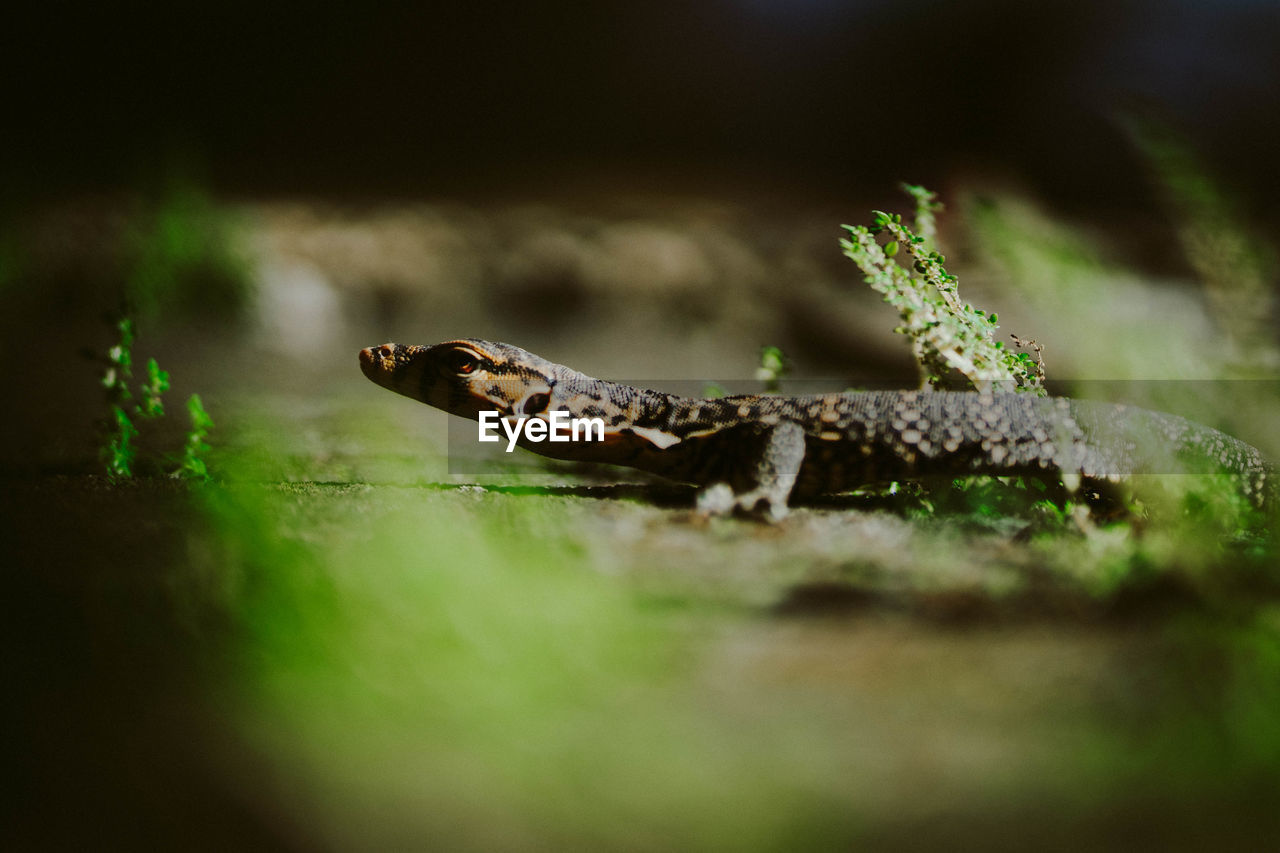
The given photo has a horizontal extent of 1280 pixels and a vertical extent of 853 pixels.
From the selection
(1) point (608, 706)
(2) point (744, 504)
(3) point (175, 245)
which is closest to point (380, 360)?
(3) point (175, 245)

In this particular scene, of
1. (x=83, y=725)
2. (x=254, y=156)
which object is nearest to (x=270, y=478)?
(x=83, y=725)

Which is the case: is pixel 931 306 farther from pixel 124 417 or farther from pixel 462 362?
pixel 124 417

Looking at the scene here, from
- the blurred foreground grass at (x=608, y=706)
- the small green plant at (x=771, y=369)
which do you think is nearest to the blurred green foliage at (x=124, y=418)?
the blurred foreground grass at (x=608, y=706)

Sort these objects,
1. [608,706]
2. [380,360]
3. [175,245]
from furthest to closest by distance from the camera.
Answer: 1. [175,245]
2. [380,360]
3. [608,706]

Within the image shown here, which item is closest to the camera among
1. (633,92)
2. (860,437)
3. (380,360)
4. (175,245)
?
(860,437)

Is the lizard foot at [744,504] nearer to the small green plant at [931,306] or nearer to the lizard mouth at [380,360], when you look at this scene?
the small green plant at [931,306]

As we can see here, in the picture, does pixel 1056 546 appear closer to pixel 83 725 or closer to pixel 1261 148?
pixel 83 725
